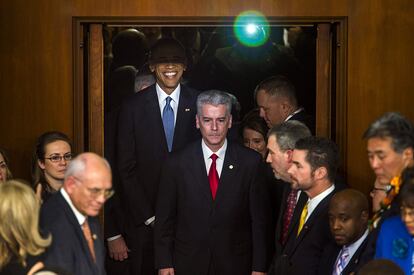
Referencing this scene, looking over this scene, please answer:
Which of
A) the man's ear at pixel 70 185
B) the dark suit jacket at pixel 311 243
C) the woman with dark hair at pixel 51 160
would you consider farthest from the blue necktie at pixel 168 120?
the man's ear at pixel 70 185

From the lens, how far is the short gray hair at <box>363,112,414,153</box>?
18.0 ft

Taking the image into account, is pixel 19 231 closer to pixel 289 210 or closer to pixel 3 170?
pixel 3 170

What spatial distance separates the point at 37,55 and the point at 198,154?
4.28 ft

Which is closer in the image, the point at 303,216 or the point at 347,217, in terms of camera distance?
the point at 347,217

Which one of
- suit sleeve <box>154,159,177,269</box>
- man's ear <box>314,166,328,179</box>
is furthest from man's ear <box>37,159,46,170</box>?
man's ear <box>314,166,328,179</box>

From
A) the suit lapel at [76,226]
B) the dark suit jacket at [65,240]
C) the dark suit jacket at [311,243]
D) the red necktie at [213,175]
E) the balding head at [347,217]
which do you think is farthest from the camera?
the red necktie at [213,175]

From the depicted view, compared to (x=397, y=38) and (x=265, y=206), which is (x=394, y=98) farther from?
(x=265, y=206)

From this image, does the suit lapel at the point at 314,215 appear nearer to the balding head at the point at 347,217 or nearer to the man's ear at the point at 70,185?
the balding head at the point at 347,217

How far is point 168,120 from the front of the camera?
8.02 m

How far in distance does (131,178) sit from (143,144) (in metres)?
0.27

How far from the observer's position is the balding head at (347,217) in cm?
607

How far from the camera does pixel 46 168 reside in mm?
6984

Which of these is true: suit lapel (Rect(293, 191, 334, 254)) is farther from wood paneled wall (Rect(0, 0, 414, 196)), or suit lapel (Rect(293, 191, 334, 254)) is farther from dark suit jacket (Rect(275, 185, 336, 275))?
wood paneled wall (Rect(0, 0, 414, 196))

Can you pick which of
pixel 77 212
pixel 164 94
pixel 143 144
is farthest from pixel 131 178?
pixel 77 212
